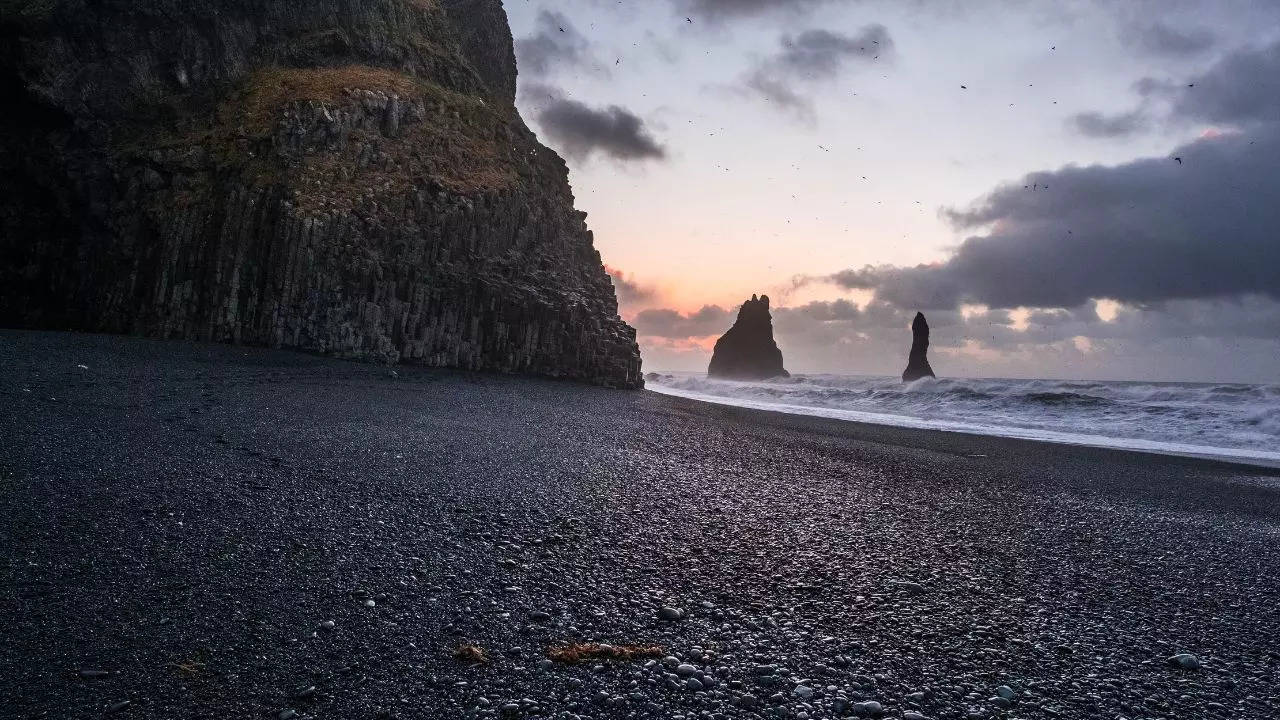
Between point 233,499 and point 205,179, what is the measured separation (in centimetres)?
2238

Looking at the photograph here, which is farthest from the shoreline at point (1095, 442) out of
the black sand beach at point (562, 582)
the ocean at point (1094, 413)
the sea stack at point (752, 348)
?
the sea stack at point (752, 348)

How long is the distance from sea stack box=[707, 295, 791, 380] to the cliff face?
244 ft

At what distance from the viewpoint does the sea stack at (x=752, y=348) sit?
100188 millimetres

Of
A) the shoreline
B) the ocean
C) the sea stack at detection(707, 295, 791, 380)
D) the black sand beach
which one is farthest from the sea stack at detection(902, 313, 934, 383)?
the black sand beach

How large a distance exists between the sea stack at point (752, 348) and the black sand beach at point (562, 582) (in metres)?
91.2

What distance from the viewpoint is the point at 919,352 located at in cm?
8006

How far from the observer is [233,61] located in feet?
84.8

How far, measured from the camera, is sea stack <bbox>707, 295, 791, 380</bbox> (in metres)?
100

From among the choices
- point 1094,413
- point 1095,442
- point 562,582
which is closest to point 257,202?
point 562,582

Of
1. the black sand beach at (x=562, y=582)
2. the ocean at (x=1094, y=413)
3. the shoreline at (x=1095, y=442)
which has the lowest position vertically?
the black sand beach at (x=562, y=582)

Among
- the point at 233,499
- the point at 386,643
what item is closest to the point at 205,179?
the point at 233,499

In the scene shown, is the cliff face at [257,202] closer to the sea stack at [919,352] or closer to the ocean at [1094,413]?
the ocean at [1094,413]

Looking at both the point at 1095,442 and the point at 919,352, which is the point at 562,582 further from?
the point at 919,352

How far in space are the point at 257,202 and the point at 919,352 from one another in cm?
7887
